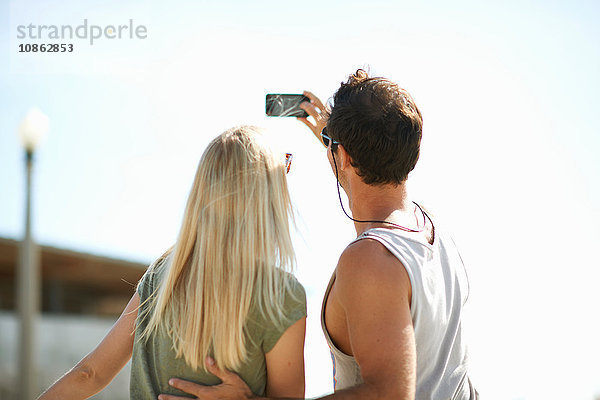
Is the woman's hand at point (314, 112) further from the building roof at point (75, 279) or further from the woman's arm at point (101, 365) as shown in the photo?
the building roof at point (75, 279)

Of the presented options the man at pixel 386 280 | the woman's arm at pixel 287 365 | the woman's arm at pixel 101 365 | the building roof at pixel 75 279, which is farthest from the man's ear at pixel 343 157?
the building roof at pixel 75 279

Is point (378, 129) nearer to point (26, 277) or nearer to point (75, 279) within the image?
point (26, 277)

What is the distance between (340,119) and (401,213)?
0.40m

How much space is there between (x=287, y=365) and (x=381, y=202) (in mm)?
672

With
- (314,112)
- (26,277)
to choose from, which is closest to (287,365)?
(314,112)

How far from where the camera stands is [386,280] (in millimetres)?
2152

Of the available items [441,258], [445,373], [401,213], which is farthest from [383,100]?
[445,373]

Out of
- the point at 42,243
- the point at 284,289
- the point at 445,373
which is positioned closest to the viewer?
the point at 284,289

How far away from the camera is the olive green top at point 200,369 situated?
2.26 m

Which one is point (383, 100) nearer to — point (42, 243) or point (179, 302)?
point (179, 302)

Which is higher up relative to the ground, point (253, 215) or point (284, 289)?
point (253, 215)

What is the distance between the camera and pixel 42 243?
12992 mm

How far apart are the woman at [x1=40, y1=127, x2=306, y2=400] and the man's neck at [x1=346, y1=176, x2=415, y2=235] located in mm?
287

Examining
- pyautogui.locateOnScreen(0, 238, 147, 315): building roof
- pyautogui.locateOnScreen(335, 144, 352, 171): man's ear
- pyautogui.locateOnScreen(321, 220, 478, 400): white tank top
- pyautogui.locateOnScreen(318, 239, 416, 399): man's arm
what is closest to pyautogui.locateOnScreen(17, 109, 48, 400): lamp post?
pyautogui.locateOnScreen(0, 238, 147, 315): building roof
